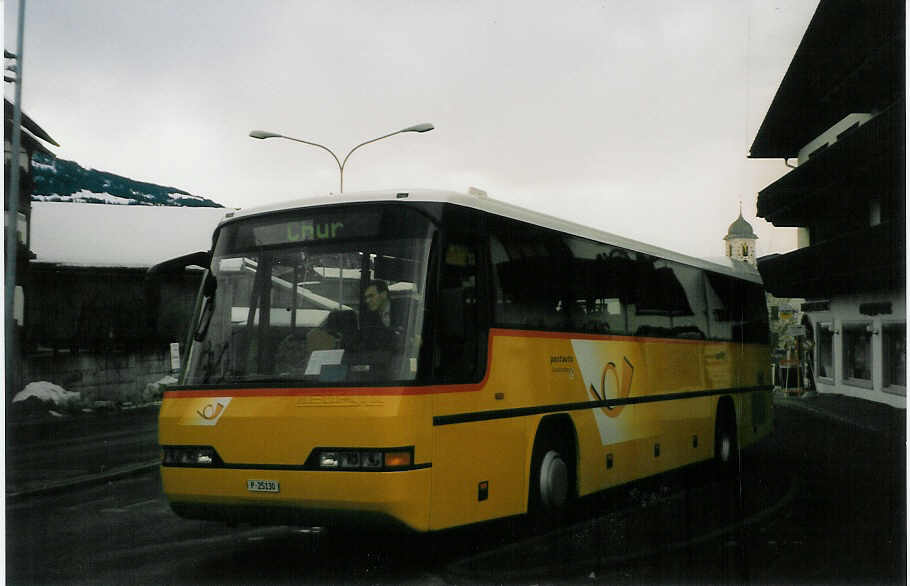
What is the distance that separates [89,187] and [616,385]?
680cm

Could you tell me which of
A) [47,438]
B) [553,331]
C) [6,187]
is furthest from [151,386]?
[553,331]

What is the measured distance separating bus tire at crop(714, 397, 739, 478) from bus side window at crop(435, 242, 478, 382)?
694cm

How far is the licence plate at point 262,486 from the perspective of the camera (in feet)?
24.4

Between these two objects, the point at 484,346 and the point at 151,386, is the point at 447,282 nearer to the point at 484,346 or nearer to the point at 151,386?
the point at 484,346

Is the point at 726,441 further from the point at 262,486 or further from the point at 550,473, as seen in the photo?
the point at 262,486

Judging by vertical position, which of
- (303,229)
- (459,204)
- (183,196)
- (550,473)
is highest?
(183,196)

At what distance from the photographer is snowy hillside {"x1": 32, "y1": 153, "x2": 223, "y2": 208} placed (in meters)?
12.0

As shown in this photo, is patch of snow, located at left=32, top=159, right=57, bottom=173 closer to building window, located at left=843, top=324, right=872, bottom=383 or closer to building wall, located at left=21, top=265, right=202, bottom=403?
building wall, located at left=21, top=265, right=202, bottom=403

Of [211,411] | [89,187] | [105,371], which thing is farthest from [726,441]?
[105,371]

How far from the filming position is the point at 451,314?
7.74m

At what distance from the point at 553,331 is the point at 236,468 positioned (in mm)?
3140

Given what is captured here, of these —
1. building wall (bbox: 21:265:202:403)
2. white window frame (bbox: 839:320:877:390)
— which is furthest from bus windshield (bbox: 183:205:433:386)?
white window frame (bbox: 839:320:877:390)

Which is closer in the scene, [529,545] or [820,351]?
[529,545]

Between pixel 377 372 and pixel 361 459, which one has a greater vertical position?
pixel 377 372
